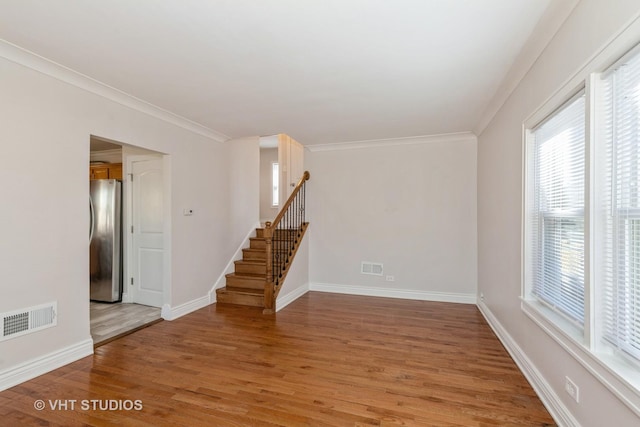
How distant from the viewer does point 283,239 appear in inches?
210

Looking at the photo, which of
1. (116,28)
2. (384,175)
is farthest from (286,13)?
(384,175)

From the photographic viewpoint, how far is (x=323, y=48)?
2303 millimetres

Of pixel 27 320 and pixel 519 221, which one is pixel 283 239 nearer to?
pixel 27 320

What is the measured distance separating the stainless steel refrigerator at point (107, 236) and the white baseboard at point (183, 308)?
44.6 inches

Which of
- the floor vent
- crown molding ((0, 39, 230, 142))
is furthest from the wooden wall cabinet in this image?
the floor vent

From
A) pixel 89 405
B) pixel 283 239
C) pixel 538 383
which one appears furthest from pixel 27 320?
pixel 538 383

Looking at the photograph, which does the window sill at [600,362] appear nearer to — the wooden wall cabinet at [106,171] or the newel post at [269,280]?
the newel post at [269,280]

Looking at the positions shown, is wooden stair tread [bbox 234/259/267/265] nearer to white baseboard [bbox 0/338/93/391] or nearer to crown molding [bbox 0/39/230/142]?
crown molding [bbox 0/39/230/142]

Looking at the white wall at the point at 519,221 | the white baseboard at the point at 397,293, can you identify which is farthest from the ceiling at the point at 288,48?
the white baseboard at the point at 397,293

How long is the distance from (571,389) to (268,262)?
3323 mm

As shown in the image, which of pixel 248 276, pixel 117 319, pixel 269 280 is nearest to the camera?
pixel 117 319

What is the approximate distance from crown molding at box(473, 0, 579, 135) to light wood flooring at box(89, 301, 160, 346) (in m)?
4.60

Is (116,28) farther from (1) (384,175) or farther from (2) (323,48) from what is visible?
(1) (384,175)

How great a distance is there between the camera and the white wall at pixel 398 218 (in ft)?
15.5
